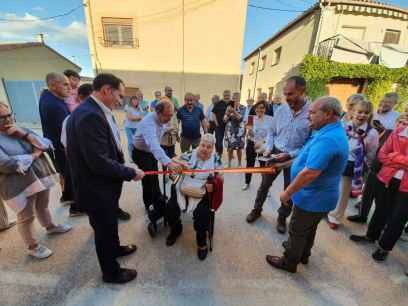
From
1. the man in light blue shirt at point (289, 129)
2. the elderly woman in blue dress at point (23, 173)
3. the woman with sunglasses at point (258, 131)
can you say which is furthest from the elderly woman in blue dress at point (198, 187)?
the woman with sunglasses at point (258, 131)

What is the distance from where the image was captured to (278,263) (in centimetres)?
207

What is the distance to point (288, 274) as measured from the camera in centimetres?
203

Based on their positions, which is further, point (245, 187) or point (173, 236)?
point (245, 187)

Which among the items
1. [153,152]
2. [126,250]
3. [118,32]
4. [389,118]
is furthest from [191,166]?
[118,32]

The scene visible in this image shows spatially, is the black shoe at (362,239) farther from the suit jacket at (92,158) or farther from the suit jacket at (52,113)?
the suit jacket at (52,113)

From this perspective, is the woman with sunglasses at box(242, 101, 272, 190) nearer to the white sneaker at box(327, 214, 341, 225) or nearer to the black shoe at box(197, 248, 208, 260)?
the white sneaker at box(327, 214, 341, 225)

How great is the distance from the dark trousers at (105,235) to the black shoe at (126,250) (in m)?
0.35

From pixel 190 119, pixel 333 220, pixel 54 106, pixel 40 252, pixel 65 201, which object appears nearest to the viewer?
pixel 40 252

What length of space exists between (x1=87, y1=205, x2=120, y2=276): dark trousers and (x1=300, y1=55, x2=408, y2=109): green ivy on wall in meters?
10.7

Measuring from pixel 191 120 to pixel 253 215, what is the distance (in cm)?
242

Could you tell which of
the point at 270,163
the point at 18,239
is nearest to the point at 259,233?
the point at 270,163

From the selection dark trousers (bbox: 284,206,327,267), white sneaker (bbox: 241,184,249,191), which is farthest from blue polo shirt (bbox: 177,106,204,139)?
dark trousers (bbox: 284,206,327,267)

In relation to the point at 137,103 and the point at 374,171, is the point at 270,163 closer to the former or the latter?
the point at 374,171

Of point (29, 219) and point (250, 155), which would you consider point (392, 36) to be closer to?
point (250, 155)
